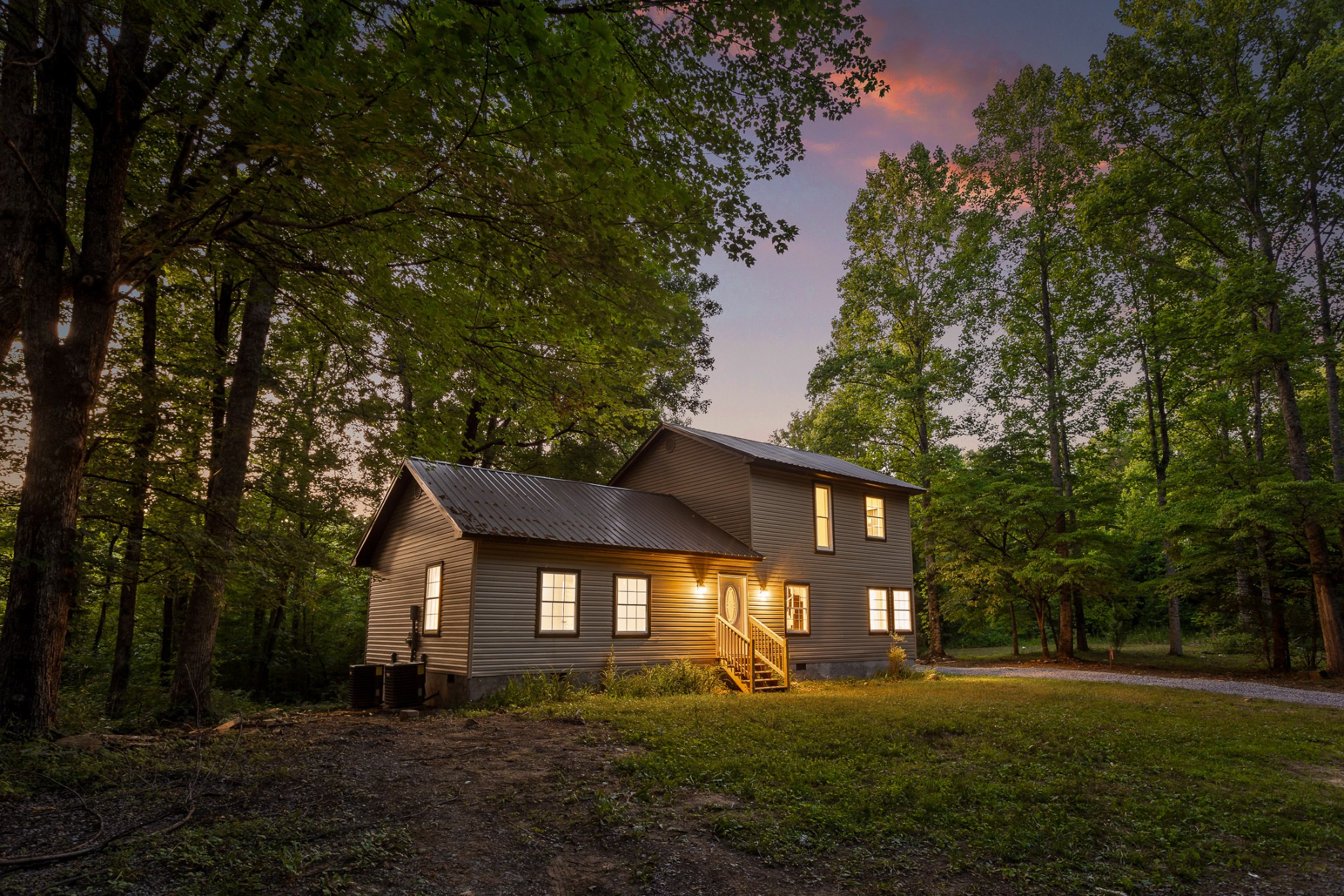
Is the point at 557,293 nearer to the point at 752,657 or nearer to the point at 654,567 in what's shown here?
the point at 654,567

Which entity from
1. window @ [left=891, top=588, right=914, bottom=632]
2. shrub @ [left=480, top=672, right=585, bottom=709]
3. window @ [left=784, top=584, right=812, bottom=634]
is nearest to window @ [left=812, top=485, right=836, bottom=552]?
window @ [left=784, top=584, right=812, bottom=634]

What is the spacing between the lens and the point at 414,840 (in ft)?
15.1

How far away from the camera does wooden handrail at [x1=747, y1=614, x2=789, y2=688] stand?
15445mm

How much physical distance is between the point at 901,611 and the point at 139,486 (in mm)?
19099

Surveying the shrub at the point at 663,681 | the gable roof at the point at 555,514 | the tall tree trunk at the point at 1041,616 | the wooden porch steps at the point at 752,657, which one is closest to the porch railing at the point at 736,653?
the wooden porch steps at the point at 752,657

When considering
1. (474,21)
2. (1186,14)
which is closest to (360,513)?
(474,21)

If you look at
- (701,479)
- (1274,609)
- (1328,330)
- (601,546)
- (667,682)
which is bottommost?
(667,682)

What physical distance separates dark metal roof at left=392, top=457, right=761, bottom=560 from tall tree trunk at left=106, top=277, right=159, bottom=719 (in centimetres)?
435

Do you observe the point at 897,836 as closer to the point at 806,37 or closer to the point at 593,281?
the point at 593,281

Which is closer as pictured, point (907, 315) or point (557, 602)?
point (557, 602)

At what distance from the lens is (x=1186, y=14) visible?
62.0 feet

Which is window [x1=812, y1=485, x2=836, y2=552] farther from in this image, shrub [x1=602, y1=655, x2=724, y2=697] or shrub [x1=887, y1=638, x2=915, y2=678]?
shrub [x1=602, y1=655, x2=724, y2=697]

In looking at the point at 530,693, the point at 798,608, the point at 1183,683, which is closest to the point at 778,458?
the point at 798,608

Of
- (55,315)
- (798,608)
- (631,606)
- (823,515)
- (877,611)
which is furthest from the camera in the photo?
(877,611)
